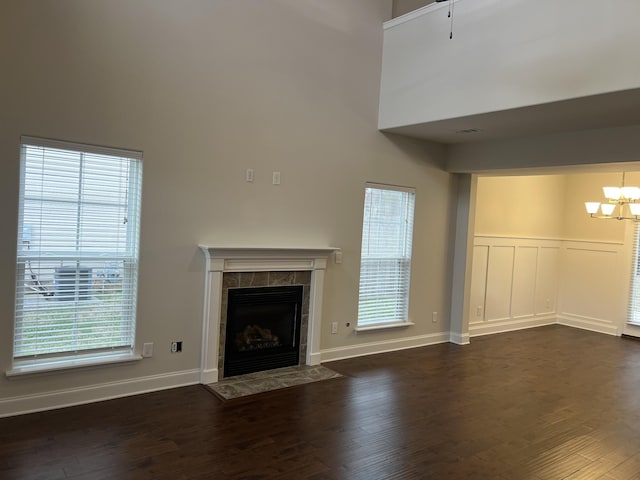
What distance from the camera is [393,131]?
5.38 m

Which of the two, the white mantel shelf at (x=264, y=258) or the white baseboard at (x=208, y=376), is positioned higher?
the white mantel shelf at (x=264, y=258)

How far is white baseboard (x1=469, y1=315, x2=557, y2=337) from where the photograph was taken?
6.79m

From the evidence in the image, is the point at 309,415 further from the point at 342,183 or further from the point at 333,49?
the point at 333,49

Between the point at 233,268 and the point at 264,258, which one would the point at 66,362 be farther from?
the point at 264,258

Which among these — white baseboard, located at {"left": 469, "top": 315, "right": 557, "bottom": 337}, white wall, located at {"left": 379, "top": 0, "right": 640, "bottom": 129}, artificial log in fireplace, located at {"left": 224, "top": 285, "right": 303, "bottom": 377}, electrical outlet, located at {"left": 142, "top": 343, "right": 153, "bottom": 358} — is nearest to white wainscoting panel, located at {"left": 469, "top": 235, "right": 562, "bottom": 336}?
white baseboard, located at {"left": 469, "top": 315, "right": 557, "bottom": 337}

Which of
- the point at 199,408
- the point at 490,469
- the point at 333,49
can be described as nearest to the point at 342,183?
the point at 333,49

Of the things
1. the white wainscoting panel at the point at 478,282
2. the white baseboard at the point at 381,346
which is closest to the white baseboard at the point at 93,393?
the white baseboard at the point at 381,346

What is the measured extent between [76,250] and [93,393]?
1134mm

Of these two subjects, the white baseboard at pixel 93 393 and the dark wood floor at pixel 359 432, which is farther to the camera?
the white baseboard at pixel 93 393

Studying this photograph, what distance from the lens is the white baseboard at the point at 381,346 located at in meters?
5.22

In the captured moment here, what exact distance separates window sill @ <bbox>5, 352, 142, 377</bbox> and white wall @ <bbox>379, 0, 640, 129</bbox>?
3.54m

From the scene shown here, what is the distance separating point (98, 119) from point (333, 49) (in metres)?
2.50

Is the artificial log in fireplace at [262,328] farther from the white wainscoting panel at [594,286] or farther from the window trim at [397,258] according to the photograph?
the white wainscoting panel at [594,286]

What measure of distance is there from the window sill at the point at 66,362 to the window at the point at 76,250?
3 centimetres
